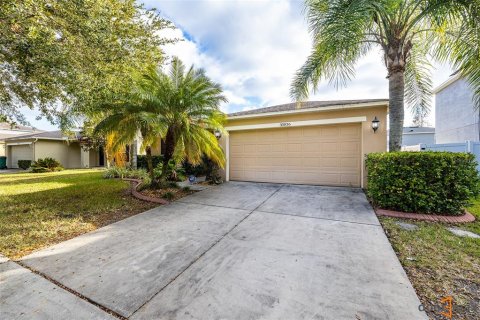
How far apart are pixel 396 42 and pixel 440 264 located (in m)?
5.66

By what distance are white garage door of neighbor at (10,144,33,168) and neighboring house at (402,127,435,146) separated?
36.3 metres

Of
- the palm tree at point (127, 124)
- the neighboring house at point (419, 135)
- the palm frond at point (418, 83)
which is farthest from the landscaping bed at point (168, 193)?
the neighboring house at point (419, 135)

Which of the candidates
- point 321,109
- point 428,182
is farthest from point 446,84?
point 428,182

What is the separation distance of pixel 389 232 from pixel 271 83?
1024 centimetres

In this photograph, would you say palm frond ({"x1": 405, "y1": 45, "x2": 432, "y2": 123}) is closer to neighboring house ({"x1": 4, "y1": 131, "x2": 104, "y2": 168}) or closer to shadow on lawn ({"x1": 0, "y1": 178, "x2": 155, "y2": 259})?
shadow on lawn ({"x1": 0, "y1": 178, "x2": 155, "y2": 259})

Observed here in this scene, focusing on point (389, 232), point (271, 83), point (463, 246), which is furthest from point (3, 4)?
point (271, 83)

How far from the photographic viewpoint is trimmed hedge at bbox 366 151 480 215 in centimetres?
470

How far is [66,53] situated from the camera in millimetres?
4293

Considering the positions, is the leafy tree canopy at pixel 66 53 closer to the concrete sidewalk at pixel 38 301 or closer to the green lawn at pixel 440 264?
the concrete sidewalk at pixel 38 301

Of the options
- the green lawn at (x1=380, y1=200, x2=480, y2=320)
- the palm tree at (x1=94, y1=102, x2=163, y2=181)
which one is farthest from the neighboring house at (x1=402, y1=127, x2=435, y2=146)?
the palm tree at (x1=94, y1=102, x2=163, y2=181)

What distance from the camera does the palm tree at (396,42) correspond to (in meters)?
4.62

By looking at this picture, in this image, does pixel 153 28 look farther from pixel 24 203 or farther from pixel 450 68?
pixel 450 68

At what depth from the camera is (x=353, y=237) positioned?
3.84 meters

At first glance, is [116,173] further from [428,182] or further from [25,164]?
[25,164]
